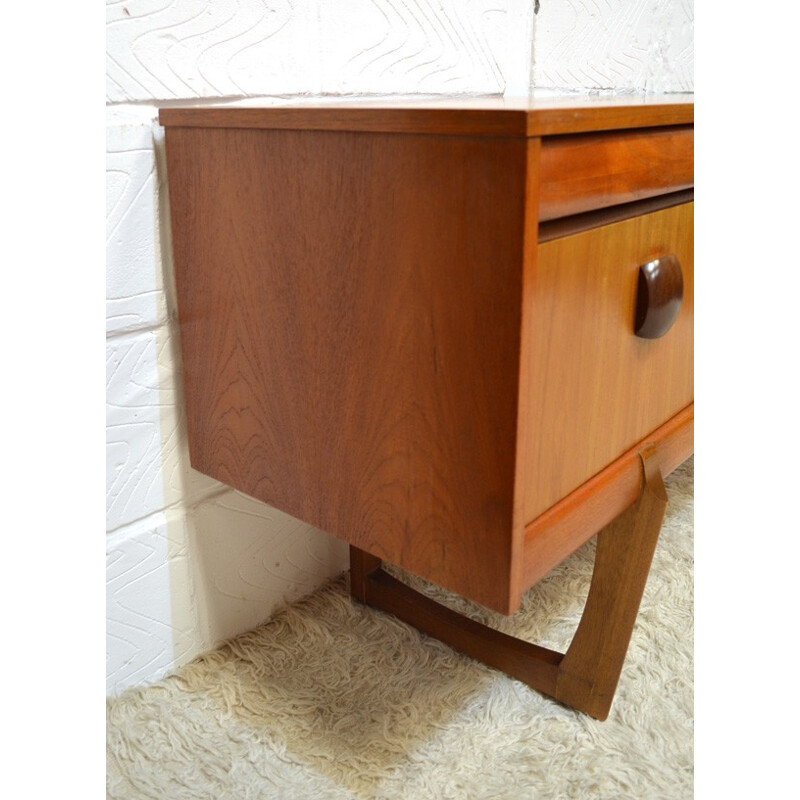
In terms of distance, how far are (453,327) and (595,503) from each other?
0.23 metres

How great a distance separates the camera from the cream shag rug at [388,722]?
2.33ft

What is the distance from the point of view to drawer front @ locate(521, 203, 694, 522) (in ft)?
1.85

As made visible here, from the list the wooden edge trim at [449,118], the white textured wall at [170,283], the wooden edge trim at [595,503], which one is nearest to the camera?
the wooden edge trim at [449,118]

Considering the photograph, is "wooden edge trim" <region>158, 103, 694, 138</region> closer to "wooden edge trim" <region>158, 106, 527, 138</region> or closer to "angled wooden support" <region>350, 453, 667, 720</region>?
"wooden edge trim" <region>158, 106, 527, 138</region>

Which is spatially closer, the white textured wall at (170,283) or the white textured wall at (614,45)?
the white textured wall at (170,283)

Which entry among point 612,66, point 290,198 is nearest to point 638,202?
point 290,198

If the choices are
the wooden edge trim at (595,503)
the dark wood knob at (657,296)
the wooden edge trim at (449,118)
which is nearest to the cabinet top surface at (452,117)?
the wooden edge trim at (449,118)

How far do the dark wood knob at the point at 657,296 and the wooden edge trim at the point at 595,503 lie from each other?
0.41ft

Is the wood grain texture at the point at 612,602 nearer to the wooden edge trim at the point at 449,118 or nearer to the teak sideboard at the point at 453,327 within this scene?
the teak sideboard at the point at 453,327

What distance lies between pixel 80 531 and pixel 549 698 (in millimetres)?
489

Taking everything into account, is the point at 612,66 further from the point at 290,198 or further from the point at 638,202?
the point at 290,198

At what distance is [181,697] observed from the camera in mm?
822

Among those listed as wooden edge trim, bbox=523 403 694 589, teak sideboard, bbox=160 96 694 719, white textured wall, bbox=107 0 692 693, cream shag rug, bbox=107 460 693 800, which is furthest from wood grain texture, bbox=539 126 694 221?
cream shag rug, bbox=107 460 693 800

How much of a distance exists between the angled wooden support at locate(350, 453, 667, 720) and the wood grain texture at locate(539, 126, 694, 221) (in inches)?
10.0
